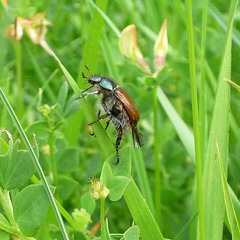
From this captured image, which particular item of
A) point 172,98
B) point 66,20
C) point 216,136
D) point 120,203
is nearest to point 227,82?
point 216,136

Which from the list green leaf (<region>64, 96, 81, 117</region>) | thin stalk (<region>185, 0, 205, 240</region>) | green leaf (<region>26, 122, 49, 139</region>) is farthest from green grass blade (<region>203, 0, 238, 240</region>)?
green leaf (<region>26, 122, 49, 139</region>)

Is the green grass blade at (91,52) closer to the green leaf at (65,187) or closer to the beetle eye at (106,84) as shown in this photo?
the green leaf at (65,187)

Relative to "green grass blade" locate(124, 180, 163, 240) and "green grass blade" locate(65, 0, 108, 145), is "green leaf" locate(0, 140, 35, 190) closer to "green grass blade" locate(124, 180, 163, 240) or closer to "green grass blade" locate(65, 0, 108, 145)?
"green grass blade" locate(124, 180, 163, 240)

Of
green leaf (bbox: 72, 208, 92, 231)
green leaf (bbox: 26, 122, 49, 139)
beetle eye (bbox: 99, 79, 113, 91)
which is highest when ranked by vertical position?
beetle eye (bbox: 99, 79, 113, 91)

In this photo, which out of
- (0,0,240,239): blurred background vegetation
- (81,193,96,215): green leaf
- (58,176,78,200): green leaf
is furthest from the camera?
(0,0,240,239): blurred background vegetation

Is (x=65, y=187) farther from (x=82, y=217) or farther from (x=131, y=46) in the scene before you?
(x=131, y=46)

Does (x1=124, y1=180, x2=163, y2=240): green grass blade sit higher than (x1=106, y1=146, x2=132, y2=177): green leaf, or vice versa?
(x1=106, y1=146, x2=132, y2=177): green leaf

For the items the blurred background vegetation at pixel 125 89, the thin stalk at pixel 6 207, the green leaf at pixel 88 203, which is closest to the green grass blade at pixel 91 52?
the blurred background vegetation at pixel 125 89
